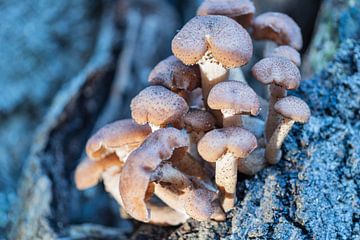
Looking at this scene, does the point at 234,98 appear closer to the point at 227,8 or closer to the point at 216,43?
the point at 216,43

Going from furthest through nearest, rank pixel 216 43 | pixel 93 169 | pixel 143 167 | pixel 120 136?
pixel 93 169
pixel 120 136
pixel 216 43
pixel 143 167

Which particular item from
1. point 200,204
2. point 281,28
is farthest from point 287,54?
point 200,204

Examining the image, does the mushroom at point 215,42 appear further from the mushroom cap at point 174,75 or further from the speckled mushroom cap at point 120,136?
the speckled mushroom cap at point 120,136

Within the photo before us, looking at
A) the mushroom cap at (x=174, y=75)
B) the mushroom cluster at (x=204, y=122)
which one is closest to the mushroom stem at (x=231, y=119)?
the mushroom cluster at (x=204, y=122)

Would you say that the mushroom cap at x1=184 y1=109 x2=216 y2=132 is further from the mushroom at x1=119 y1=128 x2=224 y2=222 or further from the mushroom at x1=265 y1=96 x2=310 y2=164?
the mushroom at x1=265 y1=96 x2=310 y2=164

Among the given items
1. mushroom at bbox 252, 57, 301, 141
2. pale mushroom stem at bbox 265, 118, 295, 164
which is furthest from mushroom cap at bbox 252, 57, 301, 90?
pale mushroom stem at bbox 265, 118, 295, 164

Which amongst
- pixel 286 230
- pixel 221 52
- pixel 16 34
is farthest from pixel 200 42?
pixel 16 34
